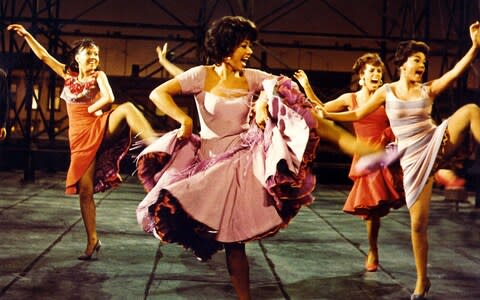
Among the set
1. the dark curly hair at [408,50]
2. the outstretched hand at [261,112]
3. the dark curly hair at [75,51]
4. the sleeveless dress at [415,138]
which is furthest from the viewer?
the dark curly hair at [75,51]

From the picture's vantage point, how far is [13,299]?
3.47 m

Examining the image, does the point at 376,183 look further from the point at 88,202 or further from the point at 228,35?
the point at 88,202

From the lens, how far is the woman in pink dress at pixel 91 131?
15.3 feet

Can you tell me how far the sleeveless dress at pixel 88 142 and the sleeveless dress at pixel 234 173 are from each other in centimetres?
147

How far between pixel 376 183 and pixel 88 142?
6.80 ft

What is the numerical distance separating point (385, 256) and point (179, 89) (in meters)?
2.65

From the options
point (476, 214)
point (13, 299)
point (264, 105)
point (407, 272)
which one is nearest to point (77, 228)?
point (13, 299)

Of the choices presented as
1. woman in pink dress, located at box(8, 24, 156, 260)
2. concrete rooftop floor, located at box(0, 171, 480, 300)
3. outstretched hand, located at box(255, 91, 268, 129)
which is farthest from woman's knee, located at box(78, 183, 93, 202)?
outstretched hand, located at box(255, 91, 268, 129)

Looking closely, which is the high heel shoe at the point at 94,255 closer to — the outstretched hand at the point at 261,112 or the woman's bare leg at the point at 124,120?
the woman's bare leg at the point at 124,120

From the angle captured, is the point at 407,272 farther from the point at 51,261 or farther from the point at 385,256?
the point at 51,261

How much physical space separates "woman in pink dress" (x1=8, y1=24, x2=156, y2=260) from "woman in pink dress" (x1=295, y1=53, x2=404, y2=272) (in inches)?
55.5

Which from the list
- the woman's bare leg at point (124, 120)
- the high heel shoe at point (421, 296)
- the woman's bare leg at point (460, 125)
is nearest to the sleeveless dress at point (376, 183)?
the woman's bare leg at point (460, 125)

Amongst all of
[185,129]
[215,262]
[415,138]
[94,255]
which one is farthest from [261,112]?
[94,255]

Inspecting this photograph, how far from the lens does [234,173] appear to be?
122 inches
